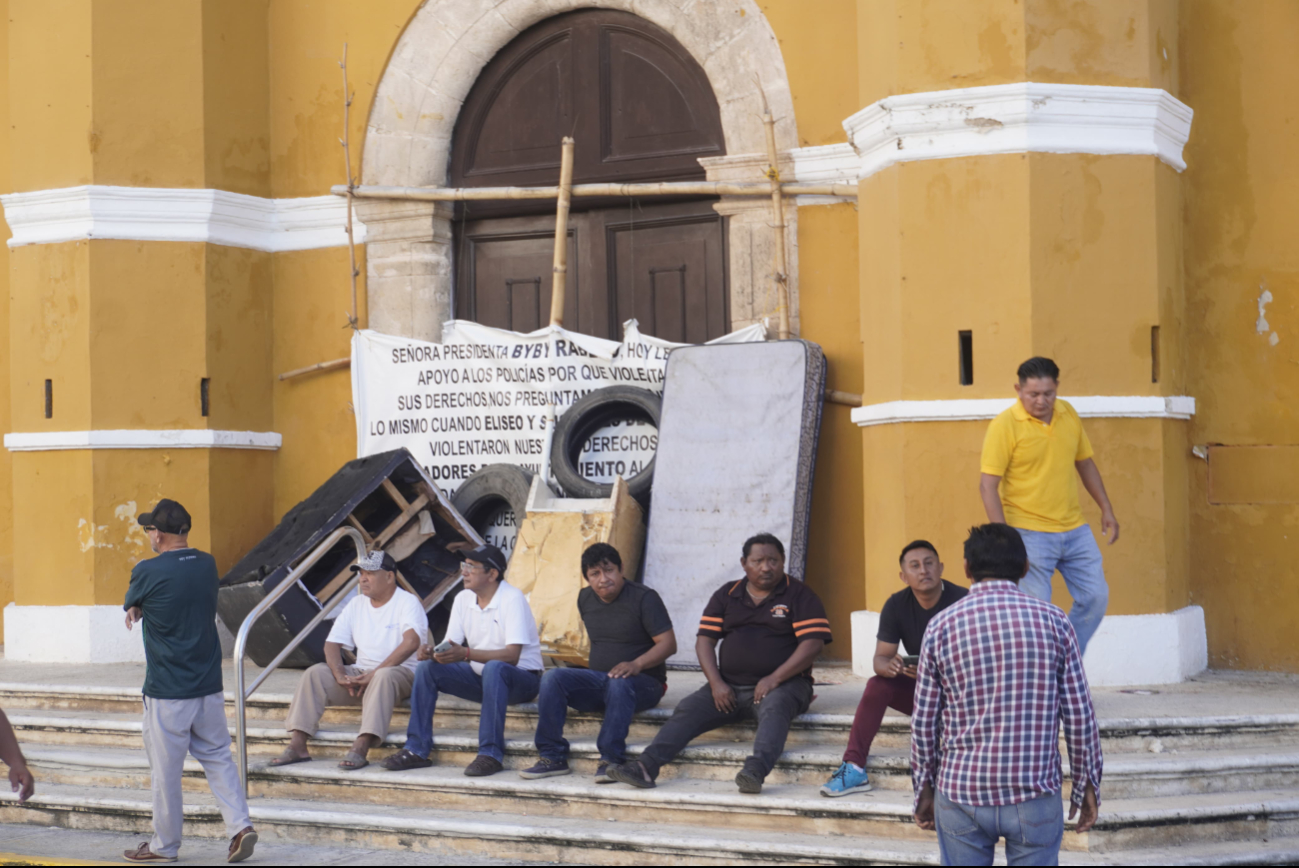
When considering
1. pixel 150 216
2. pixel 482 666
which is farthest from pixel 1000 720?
pixel 150 216

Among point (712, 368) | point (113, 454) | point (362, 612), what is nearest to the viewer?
point (362, 612)

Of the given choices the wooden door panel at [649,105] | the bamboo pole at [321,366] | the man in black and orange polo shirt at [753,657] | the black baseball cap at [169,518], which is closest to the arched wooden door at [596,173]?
the wooden door panel at [649,105]

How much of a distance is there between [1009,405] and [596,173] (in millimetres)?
3799

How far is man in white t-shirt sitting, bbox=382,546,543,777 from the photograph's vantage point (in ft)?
22.3

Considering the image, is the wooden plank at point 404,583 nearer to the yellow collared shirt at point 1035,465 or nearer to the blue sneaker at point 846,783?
the blue sneaker at point 846,783

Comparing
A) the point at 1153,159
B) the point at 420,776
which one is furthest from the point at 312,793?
the point at 1153,159


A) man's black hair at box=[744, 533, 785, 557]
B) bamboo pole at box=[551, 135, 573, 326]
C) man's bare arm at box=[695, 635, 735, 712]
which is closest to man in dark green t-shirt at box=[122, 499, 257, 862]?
man's bare arm at box=[695, 635, 735, 712]

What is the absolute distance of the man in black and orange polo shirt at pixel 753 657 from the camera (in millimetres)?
6395

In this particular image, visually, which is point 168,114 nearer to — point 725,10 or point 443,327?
point 443,327

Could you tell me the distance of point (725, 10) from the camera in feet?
31.6

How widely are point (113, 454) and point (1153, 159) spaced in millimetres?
6962

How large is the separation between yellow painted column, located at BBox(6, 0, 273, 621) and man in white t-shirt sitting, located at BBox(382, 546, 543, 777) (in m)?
3.54

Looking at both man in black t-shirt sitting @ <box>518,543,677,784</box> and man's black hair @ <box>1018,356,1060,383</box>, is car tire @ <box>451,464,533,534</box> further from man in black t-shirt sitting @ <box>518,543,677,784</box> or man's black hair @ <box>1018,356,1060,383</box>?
man's black hair @ <box>1018,356,1060,383</box>

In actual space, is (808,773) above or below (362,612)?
below
